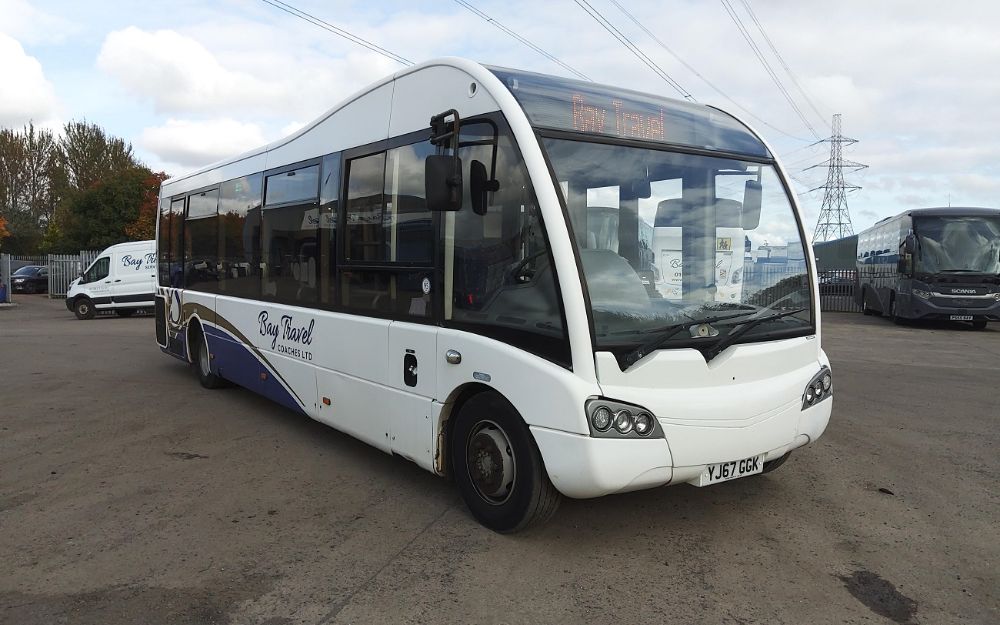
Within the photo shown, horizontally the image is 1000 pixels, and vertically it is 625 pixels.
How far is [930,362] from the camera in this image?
504 inches

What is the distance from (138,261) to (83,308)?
218cm

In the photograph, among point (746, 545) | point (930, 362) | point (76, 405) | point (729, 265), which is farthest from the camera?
point (930, 362)

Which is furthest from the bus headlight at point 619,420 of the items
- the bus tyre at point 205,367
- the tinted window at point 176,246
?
the tinted window at point 176,246

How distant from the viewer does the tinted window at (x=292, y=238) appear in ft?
22.3

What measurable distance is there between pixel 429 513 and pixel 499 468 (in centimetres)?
80

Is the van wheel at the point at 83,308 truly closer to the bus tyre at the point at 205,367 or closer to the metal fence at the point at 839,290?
the bus tyre at the point at 205,367

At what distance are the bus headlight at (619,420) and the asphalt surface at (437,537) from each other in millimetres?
777

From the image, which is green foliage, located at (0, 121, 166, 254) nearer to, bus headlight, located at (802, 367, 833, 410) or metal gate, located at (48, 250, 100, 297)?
metal gate, located at (48, 250, 100, 297)

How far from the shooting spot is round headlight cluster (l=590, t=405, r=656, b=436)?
3.93 m

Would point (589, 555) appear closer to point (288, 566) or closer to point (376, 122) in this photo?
point (288, 566)

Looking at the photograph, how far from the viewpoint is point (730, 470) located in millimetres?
4422

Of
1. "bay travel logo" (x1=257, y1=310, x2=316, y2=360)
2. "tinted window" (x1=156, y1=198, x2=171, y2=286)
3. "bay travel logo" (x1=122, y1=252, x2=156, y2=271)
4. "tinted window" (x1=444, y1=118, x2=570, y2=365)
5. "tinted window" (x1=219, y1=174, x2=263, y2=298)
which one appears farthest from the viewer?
"bay travel logo" (x1=122, y1=252, x2=156, y2=271)

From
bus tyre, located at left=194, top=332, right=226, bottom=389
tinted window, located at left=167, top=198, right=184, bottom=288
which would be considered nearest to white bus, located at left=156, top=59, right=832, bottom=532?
bus tyre, located at left=194, top=332, right=226, bottom=389

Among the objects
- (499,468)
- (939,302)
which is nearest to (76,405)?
(499,468)
